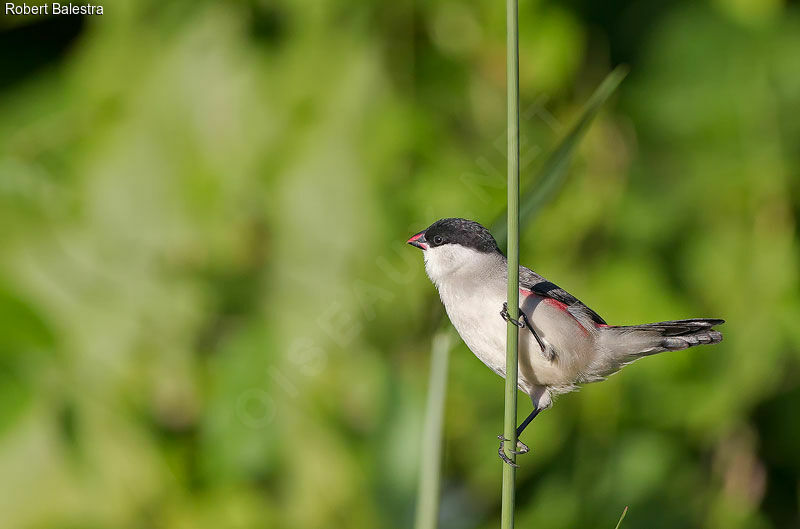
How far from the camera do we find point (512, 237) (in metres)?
0.64

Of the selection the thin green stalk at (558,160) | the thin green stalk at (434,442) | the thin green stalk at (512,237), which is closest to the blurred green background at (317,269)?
the thin green stalk at (434,442)

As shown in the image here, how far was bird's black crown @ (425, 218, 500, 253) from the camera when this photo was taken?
0.88 metres

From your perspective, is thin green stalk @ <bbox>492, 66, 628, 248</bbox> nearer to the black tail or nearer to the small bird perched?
the small bird perched

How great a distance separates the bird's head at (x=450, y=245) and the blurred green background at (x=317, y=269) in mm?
1266

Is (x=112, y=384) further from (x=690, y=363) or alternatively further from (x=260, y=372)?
(x=690, y=363)

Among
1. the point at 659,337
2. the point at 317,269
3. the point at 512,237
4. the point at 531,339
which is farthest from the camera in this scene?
the point at 317,269

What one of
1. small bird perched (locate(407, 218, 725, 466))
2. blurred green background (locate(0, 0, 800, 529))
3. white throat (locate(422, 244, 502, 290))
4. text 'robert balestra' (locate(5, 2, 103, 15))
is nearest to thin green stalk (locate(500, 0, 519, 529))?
small bird perched (locate(407, 218, 725, 466))

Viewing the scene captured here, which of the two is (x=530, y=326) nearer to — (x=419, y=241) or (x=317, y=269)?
(x=419, y=241)

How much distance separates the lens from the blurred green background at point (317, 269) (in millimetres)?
2258

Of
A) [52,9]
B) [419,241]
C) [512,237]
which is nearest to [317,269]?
[52,9]

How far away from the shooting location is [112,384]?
230 centimetres

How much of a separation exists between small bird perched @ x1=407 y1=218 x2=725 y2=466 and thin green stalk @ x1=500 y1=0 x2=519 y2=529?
89mm

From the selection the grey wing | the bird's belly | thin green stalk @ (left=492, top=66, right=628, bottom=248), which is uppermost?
thin green stalk @ (left=492, top=66, right=628, bottom=248)

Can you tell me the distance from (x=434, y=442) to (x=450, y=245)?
8.5 inches
